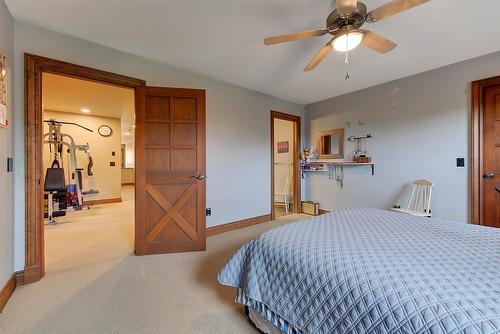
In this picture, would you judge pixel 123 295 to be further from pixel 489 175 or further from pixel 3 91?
pixel 489 175

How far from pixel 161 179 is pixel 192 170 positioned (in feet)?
1.22

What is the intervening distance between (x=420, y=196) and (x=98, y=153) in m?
6.96

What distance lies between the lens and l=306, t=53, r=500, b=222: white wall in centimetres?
290

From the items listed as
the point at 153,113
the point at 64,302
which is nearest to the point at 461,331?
the point at 64,302

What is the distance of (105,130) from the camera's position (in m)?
6.05

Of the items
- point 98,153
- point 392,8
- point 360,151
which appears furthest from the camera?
point 98,153

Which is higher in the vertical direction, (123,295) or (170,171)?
(170,171)

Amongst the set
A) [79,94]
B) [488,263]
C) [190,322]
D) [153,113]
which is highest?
[79,94]

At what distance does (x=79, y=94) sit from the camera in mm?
4105

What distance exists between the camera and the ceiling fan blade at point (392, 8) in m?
1.39

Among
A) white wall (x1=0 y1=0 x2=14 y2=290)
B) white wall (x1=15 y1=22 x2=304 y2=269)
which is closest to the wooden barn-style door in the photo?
white wall (x1=15 y1=22 x2=304 y2=269)

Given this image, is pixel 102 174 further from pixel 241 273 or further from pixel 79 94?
pixel 241 273

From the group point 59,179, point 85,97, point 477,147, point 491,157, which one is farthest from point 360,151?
point 59,179

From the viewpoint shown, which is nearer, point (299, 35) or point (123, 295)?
point (299, 35)
